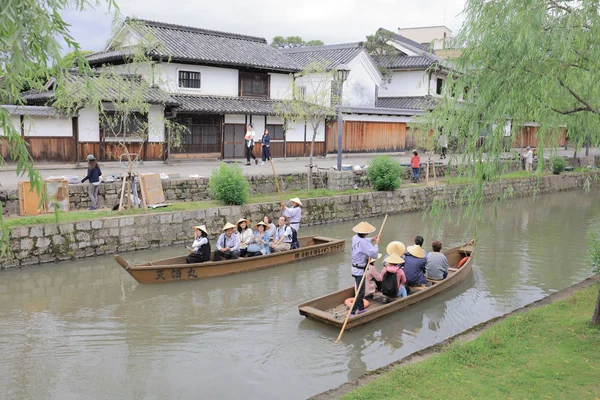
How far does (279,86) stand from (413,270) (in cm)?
2037

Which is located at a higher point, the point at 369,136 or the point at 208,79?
the point at 208,79

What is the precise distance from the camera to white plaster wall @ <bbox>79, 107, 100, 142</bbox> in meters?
22.0

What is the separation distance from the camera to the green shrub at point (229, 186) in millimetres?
17547

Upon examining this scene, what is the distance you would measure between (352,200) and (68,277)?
11373 mm

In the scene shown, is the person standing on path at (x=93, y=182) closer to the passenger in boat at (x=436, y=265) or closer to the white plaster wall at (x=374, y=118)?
the passenger in boat at (x=436, y=265)

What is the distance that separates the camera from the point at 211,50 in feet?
89.2

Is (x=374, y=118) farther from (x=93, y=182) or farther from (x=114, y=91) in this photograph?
(x=93, y=182)

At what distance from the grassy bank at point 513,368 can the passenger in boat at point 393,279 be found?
2185 mm

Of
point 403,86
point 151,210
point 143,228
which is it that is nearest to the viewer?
point 143,228

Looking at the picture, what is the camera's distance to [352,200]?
70.4ft

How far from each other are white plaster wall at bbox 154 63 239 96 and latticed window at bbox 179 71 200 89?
0.15 metres

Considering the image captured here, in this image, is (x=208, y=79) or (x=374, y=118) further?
(x=374, y=118)

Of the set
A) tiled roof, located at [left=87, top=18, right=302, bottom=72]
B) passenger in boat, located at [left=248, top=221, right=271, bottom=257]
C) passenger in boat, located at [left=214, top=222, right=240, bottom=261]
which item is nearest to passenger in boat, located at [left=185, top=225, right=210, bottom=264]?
passenger in boat, located at [left=214, top=222, right=240, bottom=261]

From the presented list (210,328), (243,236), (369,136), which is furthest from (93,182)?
(369,136)
